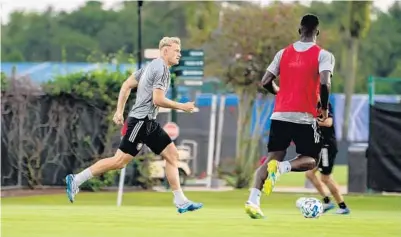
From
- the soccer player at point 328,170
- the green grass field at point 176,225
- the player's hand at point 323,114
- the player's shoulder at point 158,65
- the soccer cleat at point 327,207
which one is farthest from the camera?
the soccer cleat at point 327,207

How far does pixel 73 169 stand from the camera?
26672mm

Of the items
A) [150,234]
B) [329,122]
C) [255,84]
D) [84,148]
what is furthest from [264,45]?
[150,234]

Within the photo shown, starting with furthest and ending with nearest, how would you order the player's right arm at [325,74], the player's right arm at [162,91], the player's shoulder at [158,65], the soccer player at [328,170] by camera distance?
the soccer player at [328,170] → the player's shoulder at [158,65] → the player's right arm at [162,91] → the player's right arm at [325,74]

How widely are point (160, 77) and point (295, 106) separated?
1842mm

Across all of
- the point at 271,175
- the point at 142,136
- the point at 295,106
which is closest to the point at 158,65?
the point at 142,136

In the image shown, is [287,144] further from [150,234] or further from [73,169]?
[73,169]

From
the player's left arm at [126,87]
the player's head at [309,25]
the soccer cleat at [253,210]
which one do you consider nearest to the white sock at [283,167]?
the soccer cleat at [253,210]

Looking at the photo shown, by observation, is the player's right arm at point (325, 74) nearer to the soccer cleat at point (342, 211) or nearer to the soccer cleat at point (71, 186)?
the soccer cleat at point (71, 186)

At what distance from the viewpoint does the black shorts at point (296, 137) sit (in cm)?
1372

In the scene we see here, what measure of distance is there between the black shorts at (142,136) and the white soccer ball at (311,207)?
1829 millimetres

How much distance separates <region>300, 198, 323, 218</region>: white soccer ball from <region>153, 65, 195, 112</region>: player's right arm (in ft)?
5.61

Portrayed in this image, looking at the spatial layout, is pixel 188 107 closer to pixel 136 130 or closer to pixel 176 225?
pixel 136 130

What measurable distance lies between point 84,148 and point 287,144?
13247mm

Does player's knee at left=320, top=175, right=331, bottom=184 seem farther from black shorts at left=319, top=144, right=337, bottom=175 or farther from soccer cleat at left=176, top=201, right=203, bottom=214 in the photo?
soccer cleat at left=176, top=201, right=203, bottom=214
